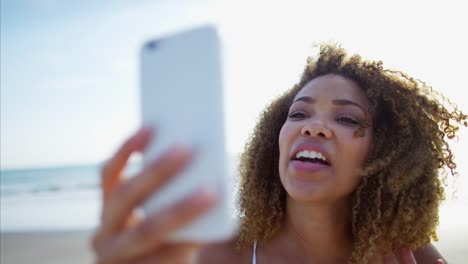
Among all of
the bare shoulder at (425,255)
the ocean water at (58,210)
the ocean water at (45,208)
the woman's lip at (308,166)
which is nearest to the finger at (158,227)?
the woman's lip at (308,166)

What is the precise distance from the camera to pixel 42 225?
10.3 m

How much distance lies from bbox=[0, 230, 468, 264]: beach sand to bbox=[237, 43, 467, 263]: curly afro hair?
3382 mm

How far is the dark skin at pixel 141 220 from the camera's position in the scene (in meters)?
1.17

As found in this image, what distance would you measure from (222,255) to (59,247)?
5.40 m

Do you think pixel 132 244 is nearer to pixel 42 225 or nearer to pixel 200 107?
pixel 200 107

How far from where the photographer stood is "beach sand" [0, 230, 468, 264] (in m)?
6.83

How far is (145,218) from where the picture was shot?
124cm

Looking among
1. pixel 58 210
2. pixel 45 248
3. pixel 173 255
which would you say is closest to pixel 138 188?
pixel 173 255

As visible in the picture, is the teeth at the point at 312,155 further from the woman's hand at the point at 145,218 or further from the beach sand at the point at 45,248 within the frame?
the beach sand at the point at 45,248

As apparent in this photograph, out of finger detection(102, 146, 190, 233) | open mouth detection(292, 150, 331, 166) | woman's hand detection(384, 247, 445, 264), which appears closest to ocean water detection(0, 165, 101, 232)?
open mouth detection(292, 150, 331, 166)

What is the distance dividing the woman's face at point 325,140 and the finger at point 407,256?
2.00 feet

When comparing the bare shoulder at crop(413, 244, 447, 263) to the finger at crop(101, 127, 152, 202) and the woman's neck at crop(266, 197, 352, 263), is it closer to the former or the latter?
the woman's neck at crop(266, 197, 352, 263)

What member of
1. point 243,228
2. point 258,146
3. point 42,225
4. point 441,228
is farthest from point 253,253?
point 42,225

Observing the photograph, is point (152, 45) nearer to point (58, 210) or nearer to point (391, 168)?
point (391, 168)
